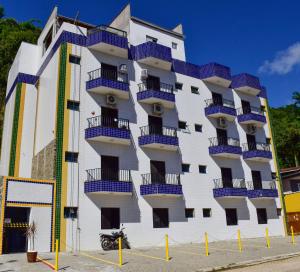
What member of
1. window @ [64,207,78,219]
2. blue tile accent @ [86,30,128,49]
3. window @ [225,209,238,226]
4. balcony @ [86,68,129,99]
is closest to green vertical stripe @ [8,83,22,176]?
balcony @ [86,68,129,99]

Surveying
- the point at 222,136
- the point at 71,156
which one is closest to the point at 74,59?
the point at 71,156

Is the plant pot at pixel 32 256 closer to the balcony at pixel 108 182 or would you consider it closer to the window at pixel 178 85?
the balcony at pixel 108 182

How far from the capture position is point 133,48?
3073cm

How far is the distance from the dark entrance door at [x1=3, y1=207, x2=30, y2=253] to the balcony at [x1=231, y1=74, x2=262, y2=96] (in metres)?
25.5

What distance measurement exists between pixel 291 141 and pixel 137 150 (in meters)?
37.0

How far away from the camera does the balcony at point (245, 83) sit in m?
37.3

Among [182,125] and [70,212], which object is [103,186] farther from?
[182,125]

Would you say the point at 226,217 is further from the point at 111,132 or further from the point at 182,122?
the point at 111,132

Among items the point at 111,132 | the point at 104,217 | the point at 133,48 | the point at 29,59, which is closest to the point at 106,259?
the point at 104,217

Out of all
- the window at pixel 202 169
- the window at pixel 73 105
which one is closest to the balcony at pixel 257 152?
the window at pixel 202 169

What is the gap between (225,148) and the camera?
32.2 m

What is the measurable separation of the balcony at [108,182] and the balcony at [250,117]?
15.7 meters

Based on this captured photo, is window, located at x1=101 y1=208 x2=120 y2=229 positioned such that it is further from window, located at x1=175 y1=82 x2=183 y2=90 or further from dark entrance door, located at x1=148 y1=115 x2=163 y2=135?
window, located at x1=175 y1=82 x2=183 y2=90

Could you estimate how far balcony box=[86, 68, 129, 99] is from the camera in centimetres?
2644
